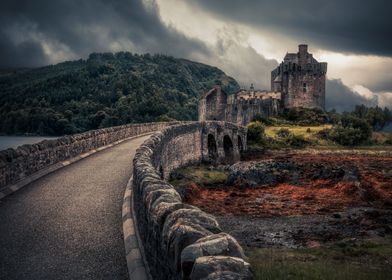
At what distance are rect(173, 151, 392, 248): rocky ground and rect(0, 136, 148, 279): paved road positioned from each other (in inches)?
348

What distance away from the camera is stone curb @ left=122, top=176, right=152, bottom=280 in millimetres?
6835

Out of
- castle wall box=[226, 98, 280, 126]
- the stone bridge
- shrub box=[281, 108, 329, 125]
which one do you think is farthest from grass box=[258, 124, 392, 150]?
the stone bridge

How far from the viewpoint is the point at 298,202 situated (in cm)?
3123

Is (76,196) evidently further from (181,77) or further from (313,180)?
(181,77)

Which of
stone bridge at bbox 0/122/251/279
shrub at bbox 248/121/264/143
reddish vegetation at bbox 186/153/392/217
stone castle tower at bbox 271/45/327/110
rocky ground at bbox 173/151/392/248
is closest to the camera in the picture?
stone bridge at bbox 0/122/251/279

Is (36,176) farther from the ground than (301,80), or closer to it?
closer to it

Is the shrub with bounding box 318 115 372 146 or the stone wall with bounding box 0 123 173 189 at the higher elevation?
the stone wall with bounding box 0 123 173 189

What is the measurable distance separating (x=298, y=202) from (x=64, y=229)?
24.2 meters

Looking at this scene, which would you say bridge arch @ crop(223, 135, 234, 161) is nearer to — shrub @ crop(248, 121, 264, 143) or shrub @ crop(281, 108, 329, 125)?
shrub @ crop(248, 121, 264, 143)

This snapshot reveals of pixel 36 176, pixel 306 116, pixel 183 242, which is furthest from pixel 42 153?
pixel 306 116

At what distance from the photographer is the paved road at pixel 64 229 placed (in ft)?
24.3

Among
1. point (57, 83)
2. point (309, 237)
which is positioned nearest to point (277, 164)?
point (309, 237)

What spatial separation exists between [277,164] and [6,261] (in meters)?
38.1

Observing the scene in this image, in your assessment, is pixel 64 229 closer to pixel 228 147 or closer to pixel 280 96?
pixel 228 147
